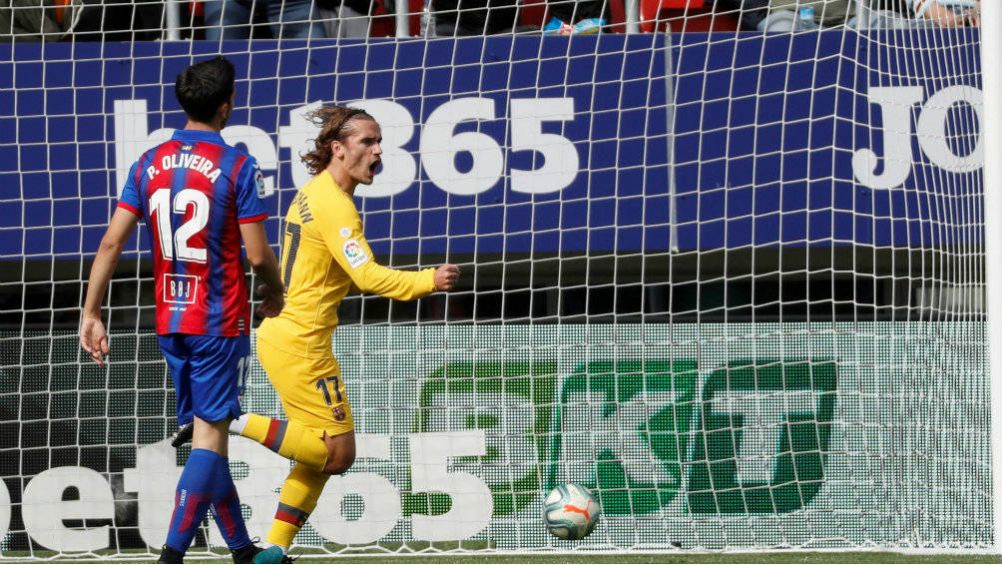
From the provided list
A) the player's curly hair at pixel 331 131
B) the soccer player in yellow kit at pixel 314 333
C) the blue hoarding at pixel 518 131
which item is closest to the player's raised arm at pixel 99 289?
the soccer player in yellow kit at pixel 314 333

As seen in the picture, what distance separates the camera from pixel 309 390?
4469 millimetres

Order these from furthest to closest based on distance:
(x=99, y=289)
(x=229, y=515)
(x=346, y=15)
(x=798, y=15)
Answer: (x=346, y=15)
(x=798, y=15)
(x=229, y=515)
(x=99, y=289)

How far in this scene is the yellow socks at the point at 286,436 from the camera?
4.42 m

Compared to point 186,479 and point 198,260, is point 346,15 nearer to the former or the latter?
point 198,260

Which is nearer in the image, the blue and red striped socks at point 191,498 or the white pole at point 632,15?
the blue and red striped socks at point 191,498

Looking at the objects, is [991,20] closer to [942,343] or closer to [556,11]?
[942,343]

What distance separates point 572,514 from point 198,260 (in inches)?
69.3

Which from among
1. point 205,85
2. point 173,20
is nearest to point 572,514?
point 205,85

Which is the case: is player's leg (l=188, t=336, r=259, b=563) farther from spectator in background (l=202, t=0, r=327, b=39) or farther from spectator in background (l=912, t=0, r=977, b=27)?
spectator in background (l=912, t=0, r=977, b=27)

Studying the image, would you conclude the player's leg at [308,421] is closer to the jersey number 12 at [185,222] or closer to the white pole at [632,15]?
the jersey number 12 at [185,222]

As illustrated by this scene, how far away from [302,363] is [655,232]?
297cm

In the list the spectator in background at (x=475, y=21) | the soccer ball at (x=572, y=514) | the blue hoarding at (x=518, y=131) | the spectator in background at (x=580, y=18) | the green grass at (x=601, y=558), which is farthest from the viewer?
the spectator in background at (x=475, y=21)

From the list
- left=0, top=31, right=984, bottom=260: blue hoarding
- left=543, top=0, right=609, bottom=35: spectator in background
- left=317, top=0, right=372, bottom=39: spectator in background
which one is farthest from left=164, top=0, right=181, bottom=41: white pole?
left=543, top=0, right=609, bottom=35: spectator in background

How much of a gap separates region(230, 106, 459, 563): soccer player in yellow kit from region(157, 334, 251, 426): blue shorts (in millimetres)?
253
